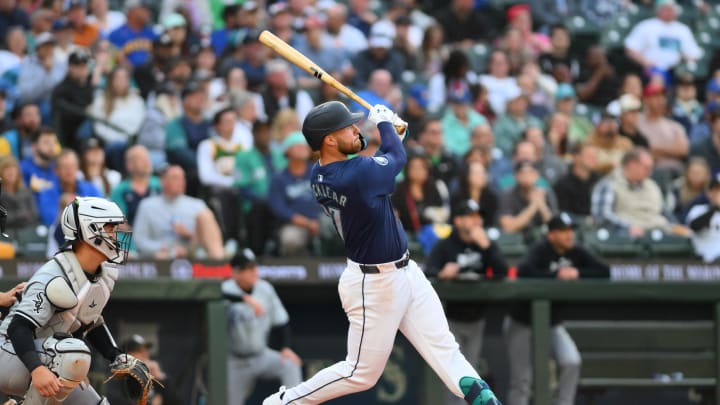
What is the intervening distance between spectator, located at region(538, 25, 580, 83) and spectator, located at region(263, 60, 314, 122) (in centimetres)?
346

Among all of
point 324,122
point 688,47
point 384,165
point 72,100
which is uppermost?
point 324,122

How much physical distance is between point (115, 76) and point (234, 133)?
1.18m

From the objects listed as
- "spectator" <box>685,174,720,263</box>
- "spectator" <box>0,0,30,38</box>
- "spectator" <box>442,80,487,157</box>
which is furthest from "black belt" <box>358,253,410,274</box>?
"spectator" <box>0,0,30,38</box>

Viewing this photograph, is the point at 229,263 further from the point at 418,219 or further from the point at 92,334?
the point at 92,334

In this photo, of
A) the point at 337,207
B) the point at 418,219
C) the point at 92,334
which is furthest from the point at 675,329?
the point at 92,334

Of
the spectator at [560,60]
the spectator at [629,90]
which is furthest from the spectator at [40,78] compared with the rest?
the spectator at [629,90]

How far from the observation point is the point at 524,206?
38.7 ft

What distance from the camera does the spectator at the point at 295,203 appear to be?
36.1 ft

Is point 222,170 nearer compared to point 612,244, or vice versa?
point 612,244

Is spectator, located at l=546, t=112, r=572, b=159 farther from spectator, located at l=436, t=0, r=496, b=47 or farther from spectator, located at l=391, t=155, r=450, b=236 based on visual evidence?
spectator, located at l=436, t=0, r=496, b=47

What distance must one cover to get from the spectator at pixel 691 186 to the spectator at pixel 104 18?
5.77 meters

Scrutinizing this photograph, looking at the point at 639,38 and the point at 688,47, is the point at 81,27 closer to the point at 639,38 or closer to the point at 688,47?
the point at 639,38

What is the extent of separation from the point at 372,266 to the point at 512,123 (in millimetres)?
6604

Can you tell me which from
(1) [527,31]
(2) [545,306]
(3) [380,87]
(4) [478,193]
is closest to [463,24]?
(1) [527,31]
